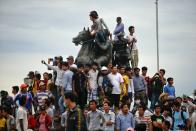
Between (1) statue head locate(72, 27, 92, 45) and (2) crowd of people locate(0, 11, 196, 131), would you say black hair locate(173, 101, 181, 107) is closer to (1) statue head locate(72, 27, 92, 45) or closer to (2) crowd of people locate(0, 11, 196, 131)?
(2) crowd of people locate(0, 11, 196, 131)

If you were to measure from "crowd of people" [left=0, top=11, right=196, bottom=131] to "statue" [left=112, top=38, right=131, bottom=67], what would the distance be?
21.2 inches

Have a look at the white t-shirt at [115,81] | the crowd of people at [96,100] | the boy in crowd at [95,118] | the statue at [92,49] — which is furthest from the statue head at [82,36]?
the boy in crowd at [95,118]

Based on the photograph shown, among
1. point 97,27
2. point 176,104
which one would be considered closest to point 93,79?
point 176,104

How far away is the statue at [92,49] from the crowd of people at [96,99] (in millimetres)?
600

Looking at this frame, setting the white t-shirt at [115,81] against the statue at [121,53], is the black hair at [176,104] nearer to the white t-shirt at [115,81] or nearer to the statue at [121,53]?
the white t-shirt at [115,81]

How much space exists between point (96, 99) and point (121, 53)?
18.4 ft

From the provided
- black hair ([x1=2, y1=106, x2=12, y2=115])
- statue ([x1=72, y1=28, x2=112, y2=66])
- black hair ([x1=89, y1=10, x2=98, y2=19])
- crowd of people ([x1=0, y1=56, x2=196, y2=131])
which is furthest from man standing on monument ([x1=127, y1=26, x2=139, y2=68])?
black hair ([x1=2, y1=106, x2=12, y2=115])

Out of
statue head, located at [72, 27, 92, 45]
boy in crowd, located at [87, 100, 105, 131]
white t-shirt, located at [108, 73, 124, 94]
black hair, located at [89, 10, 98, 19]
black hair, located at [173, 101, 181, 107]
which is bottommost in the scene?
boy in crowd, located at [87, 100, 105, 131]

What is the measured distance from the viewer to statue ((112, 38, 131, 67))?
27.3m

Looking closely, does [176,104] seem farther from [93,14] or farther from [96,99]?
[93,14]

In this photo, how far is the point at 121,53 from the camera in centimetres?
2770

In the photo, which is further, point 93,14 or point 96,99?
point 93,14

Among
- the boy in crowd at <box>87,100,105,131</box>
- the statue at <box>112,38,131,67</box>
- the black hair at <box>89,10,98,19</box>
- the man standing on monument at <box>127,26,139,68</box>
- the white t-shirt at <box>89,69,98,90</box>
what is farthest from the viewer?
the statue at <box>112,38,131,67</box>

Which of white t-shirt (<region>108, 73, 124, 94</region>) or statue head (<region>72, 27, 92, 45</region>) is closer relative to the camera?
white t-shirt (<region>108, 73, 124, 94</region>)
